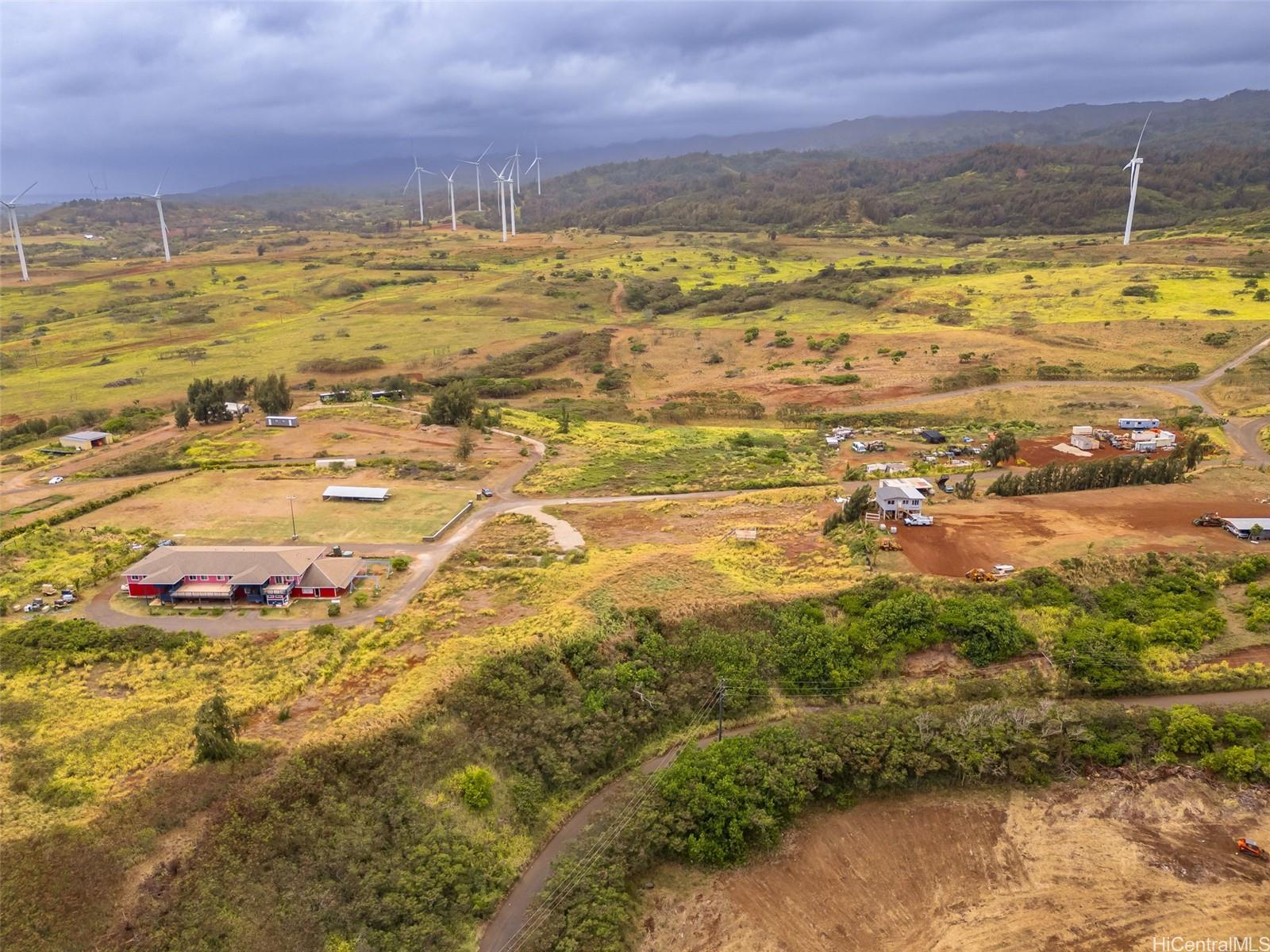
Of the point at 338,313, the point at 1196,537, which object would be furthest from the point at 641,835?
the point at 338,313

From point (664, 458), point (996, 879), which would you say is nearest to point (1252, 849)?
point (996, 879)

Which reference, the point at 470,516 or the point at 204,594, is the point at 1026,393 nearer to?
the point at 470,516

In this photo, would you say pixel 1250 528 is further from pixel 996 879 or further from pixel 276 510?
pixel 276 510

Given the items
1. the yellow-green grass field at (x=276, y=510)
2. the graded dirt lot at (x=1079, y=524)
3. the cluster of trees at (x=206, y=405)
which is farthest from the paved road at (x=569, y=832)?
the cluster of trees at (x=206, y=405)

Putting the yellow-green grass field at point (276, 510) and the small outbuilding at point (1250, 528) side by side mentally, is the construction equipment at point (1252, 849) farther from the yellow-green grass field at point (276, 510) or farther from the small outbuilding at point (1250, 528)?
the yellow-green grass field at point (276, 510)

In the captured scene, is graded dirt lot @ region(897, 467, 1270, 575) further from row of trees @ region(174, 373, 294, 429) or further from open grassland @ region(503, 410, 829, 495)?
row of trees @ region(174, 373, 294, 429)

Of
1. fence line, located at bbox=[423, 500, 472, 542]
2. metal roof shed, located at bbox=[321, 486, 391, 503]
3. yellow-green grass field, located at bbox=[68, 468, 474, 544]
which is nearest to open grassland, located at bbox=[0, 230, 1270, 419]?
yellow-green grass field, located at bbox=[68, 468, 474, 544]
